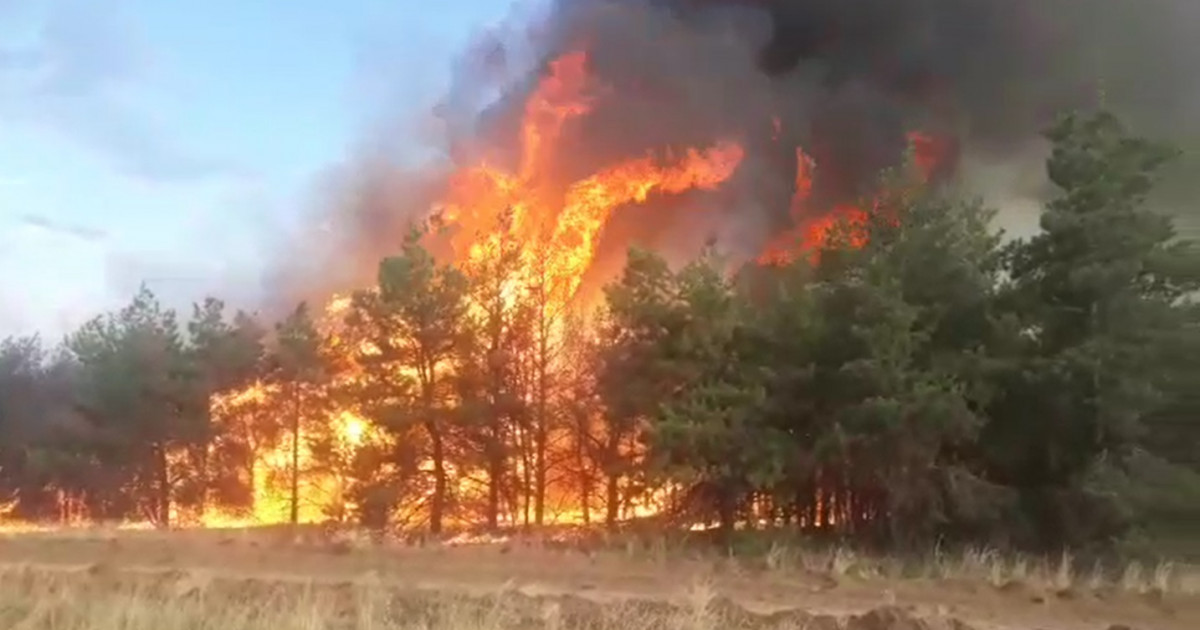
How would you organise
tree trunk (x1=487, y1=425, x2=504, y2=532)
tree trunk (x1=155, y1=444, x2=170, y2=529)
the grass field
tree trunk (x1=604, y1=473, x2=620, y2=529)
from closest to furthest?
the grass field
tree trunk (x1=604, y1=473, x2=620, y2=529)
tree trunk (x1=487, y1=425, x2=504, y2=532)
tree trunk (x1=155, y1=444, x2=170, y2=529)

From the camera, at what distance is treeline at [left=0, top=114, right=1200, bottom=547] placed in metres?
20.4

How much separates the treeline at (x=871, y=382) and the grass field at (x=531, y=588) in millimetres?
1811

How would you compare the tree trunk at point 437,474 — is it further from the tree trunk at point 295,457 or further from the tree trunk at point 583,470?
the tree trunk at point 295,457

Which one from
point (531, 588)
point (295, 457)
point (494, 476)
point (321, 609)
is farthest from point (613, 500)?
point (321, 609)

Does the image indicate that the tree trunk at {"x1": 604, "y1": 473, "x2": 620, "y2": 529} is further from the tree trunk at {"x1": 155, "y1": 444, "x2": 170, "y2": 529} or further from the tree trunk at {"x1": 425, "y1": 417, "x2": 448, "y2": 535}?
the tree trunk at {"x1": 155, "y1": 444, "x2": 170, "y2": 529}

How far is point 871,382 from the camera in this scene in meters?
20.3

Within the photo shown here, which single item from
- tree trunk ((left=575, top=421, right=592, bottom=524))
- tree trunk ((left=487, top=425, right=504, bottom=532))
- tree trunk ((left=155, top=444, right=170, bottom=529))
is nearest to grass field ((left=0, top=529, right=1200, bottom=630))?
tree trunk ((left=487, top=425, right=504, bottom=532))

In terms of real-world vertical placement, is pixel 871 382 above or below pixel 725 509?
above

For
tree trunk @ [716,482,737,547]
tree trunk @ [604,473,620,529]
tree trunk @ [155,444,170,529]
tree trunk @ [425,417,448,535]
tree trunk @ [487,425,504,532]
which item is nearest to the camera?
tree trunk @ [716,482,737,547]

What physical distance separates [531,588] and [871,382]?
28.4 feet

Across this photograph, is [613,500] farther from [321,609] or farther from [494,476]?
[321,609]

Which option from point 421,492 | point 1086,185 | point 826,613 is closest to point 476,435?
point 421,492

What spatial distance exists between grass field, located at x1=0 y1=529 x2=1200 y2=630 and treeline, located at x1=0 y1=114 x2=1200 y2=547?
181cm

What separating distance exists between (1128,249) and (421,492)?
702 inches
